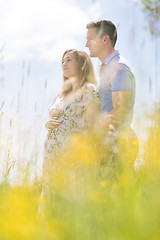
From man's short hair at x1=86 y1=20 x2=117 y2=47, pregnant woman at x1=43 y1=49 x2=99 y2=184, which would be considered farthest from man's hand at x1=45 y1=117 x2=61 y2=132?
man's short hair at x1=86 y1=20 x2=117 y2=47

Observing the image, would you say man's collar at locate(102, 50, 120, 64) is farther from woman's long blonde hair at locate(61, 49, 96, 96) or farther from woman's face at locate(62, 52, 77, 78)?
woman's face at locate(62, 52, 77, 78)

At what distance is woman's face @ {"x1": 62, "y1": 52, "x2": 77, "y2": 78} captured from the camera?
10.0 ft

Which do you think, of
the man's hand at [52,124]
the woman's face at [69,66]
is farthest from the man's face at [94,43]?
the man's hand at [52,124]

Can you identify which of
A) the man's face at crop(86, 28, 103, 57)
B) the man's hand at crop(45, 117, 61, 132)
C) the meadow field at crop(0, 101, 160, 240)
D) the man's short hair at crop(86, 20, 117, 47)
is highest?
the man's short hair at crop(86, 20, 117, 47)

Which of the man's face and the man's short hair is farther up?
the man's short hair

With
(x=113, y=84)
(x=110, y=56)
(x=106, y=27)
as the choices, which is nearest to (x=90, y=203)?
(x=113, y=84)

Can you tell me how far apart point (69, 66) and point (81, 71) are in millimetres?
138

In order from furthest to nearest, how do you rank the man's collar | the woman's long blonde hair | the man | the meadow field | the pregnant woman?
the woman's long blonde hair
the man's collar
the pregnant woman
the man
the meadow field

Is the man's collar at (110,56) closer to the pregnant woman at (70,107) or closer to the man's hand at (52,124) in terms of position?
the pregnant woman at (70,107)

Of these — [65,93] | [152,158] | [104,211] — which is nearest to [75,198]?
[104,211]

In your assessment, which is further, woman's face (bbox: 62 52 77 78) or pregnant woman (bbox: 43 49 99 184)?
woman's face (bbox: 62 52 77 78)

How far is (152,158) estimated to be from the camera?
2.05 metres

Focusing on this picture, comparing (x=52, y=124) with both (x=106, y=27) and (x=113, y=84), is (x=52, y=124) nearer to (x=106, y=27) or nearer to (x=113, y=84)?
(x=113, y=84)

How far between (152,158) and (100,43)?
4.39 feet
